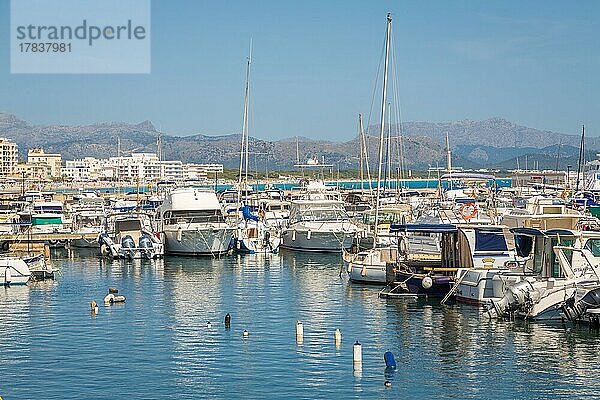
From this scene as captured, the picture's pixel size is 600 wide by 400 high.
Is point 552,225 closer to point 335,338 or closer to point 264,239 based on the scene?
point 335,338

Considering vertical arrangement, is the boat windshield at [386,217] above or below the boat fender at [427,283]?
above

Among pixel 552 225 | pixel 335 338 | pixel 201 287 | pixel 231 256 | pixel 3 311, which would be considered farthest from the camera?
pixel 231 256

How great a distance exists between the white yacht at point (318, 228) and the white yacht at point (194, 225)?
4.94m

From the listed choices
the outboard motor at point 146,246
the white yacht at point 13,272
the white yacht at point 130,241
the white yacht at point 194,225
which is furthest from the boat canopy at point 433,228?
the white yacht at point 130,241

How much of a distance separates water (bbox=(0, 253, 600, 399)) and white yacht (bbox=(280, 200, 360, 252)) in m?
18.3

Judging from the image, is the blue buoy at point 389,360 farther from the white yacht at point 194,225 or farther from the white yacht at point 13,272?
the white yacht at point 194,225

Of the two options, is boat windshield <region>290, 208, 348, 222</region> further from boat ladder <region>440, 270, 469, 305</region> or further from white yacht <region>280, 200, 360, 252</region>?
boat ladder <region>440, 270, 469, 305</region>

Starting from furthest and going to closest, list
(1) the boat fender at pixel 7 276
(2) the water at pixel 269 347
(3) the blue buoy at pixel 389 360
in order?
(1) the boat fender at pixel 7 276 → (3) the blue buoy at pixel 389 360 → (2) the water at pixel 269 347

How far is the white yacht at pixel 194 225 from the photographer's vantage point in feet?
215

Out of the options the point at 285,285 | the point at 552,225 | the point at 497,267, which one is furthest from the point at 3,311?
the point at 552,225

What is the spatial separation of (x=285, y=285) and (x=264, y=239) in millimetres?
19492

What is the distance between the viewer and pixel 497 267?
1642 inches

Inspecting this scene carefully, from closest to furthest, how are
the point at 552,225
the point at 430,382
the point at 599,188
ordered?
the point at 430,382 → the point at 552,225 → the point at 599,188

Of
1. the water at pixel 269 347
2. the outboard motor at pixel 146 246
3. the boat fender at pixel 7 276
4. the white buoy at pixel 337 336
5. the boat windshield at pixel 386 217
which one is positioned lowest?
the water at pixel 269 347
